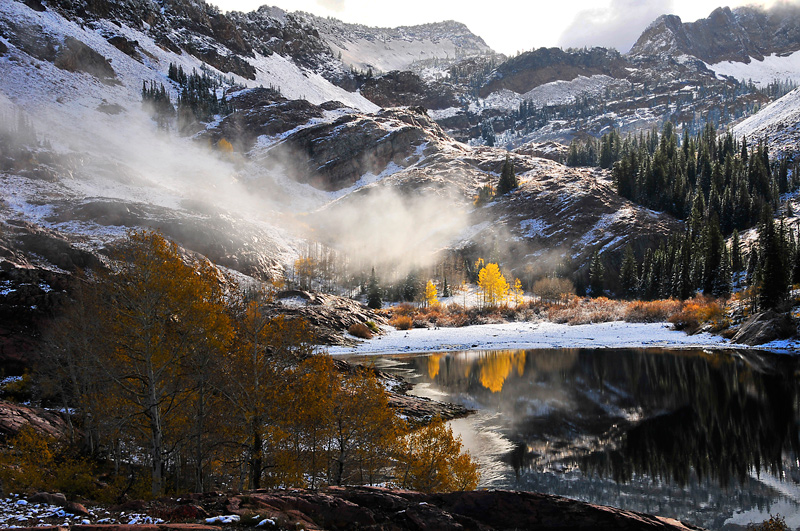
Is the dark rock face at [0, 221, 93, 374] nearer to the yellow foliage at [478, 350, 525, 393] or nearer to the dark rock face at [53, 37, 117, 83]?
the yellow foliage at [478, 350, 525, 393]

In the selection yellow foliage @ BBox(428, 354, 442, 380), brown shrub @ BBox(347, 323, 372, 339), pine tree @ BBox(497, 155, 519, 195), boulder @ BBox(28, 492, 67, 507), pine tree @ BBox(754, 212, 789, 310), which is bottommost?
yellow foliage @ BBox(428, 354, 442, 380)

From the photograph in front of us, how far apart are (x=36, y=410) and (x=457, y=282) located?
11824 centimetres

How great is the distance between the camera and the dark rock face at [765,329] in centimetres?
5906

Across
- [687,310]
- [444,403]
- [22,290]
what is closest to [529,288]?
[687,310]

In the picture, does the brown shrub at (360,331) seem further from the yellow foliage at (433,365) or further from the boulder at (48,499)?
the boulder at (48,499)

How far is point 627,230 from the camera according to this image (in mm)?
135375

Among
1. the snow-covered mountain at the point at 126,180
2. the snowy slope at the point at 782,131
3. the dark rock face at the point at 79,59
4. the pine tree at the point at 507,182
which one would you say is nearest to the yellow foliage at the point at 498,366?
the snow-covered mountain at the point at 126,180

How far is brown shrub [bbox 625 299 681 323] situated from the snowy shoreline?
3134 millimetres

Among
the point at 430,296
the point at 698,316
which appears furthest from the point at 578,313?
the point at 430,296

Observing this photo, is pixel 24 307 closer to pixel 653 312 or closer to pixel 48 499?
pixel 48 499

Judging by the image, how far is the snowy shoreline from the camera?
2778 inches

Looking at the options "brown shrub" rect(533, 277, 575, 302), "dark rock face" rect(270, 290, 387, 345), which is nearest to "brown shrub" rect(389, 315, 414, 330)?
"dark rock face" rect(270, 290, 387, 345)

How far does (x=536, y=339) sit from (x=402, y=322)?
2901 cm

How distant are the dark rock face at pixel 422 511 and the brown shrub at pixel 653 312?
80550mm
